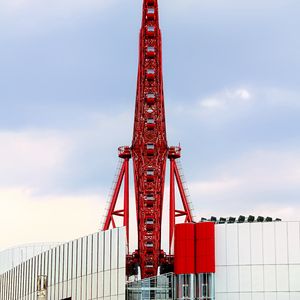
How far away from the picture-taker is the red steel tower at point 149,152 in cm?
12125

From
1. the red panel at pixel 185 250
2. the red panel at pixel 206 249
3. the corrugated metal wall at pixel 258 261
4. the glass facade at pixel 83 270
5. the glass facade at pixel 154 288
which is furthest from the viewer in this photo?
the glass facade at pixel 83 270

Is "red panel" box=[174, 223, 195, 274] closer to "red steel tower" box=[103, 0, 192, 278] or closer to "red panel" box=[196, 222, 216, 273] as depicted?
"red panel" box=[196, 222, 216, 273]

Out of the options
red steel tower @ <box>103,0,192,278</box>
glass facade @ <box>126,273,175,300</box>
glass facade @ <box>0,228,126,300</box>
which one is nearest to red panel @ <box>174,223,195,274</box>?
glass facade @ <box>126,273,175,300</box>

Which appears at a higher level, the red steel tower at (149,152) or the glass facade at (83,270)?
the red steel tower at (149,152)

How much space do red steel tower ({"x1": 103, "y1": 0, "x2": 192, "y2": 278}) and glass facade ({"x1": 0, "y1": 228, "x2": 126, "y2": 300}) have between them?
1768 centimetres

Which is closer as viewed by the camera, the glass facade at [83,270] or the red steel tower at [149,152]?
the glass facade at [83,270]

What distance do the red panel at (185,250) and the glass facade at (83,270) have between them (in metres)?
4.83

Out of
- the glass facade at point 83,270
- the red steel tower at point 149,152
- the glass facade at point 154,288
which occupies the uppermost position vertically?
the red steel tower at point 149,152

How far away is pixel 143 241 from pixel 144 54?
2403 cm

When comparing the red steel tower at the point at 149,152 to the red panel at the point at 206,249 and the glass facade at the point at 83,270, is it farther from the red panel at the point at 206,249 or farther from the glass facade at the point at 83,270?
the red panel at the point at 206,249

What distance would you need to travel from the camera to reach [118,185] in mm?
124062

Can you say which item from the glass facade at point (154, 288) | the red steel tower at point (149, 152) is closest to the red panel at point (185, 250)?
the glass facade at point (154, 288)

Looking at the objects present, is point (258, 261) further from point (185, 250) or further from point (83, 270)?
point (83, 270)

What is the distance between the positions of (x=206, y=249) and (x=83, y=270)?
15375 millimetres
